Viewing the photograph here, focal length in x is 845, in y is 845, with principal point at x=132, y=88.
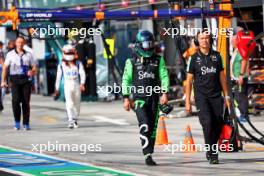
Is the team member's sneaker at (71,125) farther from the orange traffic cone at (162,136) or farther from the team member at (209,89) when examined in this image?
the team member at (209,89)

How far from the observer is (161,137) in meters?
14.0

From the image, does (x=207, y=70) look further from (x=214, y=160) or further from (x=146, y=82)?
(x=214, y=160)

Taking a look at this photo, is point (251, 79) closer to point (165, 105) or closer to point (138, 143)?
point (138, 143)

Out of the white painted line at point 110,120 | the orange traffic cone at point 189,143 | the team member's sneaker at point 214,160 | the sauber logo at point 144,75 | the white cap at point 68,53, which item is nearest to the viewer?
the team member's sneaker at point 214,160

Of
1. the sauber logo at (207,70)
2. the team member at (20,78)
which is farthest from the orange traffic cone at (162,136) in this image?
the team member at (20,78)

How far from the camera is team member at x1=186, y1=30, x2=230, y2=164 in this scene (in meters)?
11.5

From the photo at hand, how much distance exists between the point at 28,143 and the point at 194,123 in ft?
13.9

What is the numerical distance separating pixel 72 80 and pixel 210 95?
6.24 m

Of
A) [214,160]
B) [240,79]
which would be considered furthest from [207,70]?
[240,79]

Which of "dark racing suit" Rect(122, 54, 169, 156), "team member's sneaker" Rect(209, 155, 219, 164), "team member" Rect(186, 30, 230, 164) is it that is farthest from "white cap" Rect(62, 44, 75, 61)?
"team member's sneaker" Rect(209, 155, 219, 164)

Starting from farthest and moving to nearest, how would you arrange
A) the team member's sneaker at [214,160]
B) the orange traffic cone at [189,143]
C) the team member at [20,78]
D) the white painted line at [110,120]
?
the white painted line at [110,120] → the team member at [20,78] → the orange traffic cone at [189,143] → the team member's sneaker at [214,160]

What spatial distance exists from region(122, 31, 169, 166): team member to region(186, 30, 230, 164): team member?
17.7 inches

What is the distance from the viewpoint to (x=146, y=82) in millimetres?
11562

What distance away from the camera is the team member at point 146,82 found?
11.5 m
